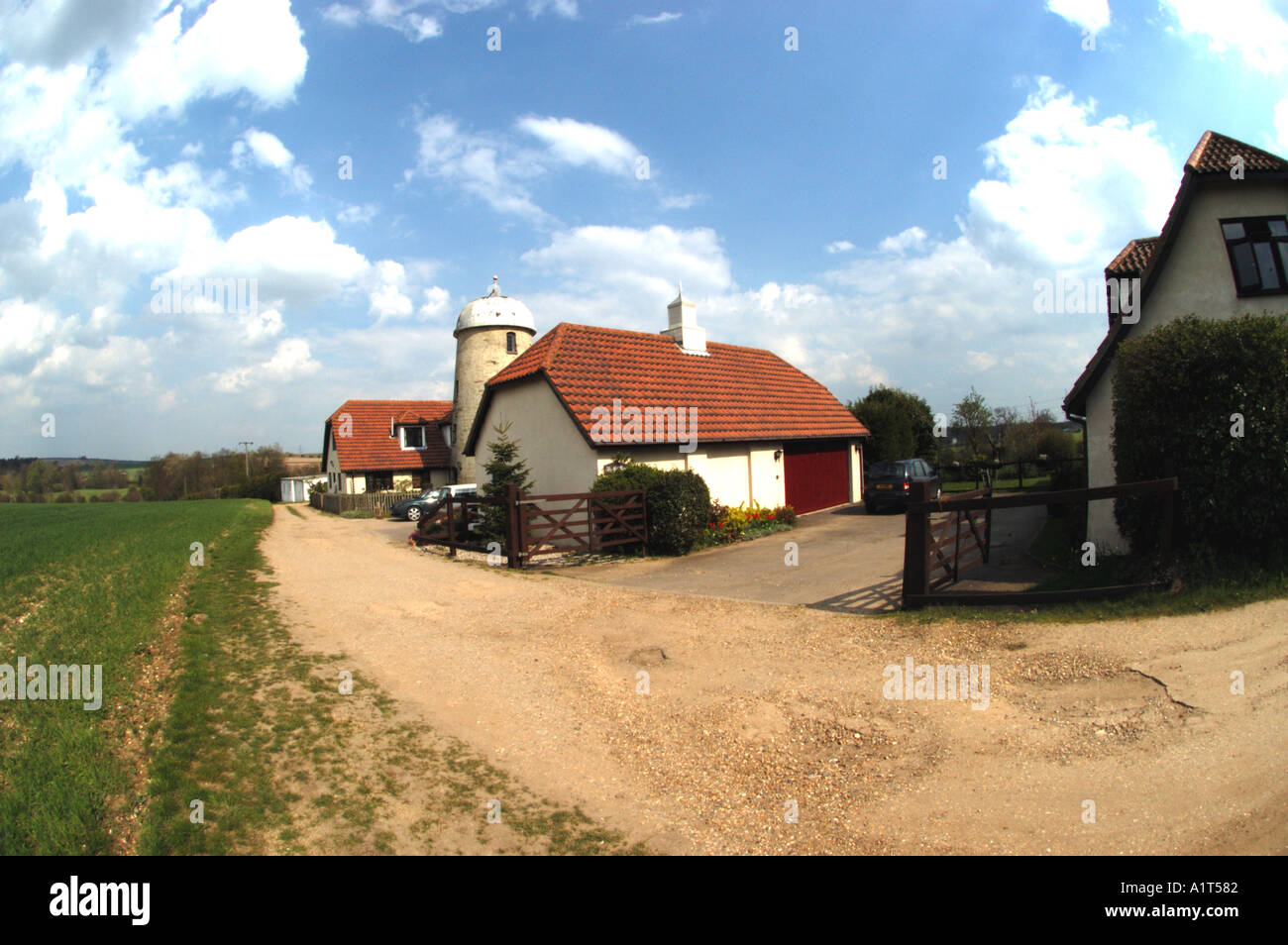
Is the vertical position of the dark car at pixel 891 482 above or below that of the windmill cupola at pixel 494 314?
below

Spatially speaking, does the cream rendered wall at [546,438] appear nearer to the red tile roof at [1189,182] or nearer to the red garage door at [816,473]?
the red garage door at [816,473]

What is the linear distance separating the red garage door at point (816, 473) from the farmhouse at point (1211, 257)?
1218cm

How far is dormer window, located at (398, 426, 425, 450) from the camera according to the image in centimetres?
4325

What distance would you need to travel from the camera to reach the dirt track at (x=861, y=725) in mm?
4164

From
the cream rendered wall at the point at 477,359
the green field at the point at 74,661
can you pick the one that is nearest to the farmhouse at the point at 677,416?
the green field at the point at 74,661

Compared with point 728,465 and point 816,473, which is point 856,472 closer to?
point 816,473

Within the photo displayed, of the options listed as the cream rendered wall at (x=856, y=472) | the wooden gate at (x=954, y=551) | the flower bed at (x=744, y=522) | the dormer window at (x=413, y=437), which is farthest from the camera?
the dormer window at (x=413, y=437)

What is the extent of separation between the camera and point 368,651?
8188 mm

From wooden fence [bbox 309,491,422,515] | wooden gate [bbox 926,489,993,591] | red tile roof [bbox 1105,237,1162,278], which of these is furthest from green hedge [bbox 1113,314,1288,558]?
wooden fence [bbox 309,491,422,515]

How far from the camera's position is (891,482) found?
22.6 meters

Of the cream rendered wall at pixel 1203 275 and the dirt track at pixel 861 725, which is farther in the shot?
the cream rendered wall at pixel 1203 275
